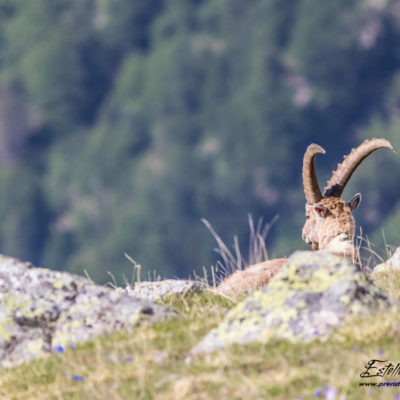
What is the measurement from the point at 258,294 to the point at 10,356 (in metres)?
2.59

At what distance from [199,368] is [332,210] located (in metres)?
5.93

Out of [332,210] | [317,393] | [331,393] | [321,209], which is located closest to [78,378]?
[317,393]

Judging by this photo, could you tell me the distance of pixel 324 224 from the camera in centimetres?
1508

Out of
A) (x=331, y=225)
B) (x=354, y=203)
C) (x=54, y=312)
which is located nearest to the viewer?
(x=54, y=312)

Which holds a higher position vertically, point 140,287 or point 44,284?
point 44,284

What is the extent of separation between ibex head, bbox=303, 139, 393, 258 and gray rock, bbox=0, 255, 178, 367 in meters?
3.87

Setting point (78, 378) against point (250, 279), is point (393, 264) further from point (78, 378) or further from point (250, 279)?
point (78, 378)

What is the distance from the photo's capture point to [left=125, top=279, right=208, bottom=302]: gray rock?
44.3ft

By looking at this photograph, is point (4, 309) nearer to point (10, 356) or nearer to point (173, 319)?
point (10, 356)

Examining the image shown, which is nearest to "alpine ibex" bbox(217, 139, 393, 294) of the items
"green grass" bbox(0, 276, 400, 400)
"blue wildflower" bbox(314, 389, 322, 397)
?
"green grass" bbox(0, 276, 400, 400)

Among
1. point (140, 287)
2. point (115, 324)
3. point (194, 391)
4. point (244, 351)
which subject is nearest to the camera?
point (194, 391)

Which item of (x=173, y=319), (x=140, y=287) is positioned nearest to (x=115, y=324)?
(x=173, y=319)

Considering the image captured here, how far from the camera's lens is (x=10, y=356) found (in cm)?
1130

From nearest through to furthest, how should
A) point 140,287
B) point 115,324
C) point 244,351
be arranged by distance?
1. point 244,351
2. point 115,324
3. point 140,287
